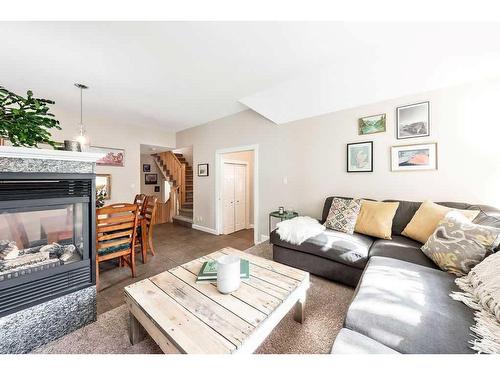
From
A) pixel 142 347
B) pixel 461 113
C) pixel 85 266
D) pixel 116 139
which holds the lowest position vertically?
pixel 142 347

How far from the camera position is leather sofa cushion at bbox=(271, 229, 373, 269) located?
1.89 meters

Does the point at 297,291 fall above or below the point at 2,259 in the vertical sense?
below

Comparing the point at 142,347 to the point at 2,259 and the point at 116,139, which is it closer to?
the point at 2,259

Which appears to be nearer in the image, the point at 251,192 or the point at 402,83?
the point at 402,83

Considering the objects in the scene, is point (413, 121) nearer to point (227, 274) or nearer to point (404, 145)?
point (404, 145)

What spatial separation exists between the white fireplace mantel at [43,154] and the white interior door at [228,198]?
3006 mm

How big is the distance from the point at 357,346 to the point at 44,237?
226 cm

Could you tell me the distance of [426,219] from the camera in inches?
76.5

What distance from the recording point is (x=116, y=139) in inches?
168

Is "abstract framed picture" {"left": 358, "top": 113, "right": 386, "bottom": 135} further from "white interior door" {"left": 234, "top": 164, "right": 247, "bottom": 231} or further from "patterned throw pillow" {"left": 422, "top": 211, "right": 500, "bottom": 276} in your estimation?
"white interior door" {"left": 234, "top": 164, "right": 247, "bottom": 231}

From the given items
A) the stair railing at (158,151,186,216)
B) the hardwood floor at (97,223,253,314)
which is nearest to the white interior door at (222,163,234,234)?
the hardwood floor at (97,223,253,314)

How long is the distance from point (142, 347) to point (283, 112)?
3232 mm

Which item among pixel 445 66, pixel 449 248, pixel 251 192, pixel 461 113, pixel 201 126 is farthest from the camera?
pixel 251 192
